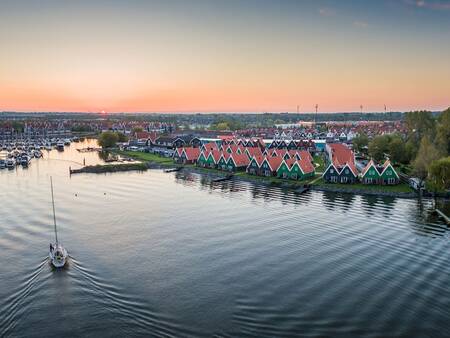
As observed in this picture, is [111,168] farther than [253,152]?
No

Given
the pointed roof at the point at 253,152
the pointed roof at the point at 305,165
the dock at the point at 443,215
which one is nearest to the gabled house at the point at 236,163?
the pointed roof at the point at 253,152

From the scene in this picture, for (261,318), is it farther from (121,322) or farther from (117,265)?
(117,265)

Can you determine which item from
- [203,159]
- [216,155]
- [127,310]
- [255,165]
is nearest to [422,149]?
[255,165]

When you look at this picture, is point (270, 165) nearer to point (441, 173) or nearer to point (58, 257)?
point (441, 173)

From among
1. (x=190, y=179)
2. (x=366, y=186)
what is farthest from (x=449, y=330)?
(x=190, y=179)

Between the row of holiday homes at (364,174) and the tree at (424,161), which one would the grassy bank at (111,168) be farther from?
the tree at (424,161)
